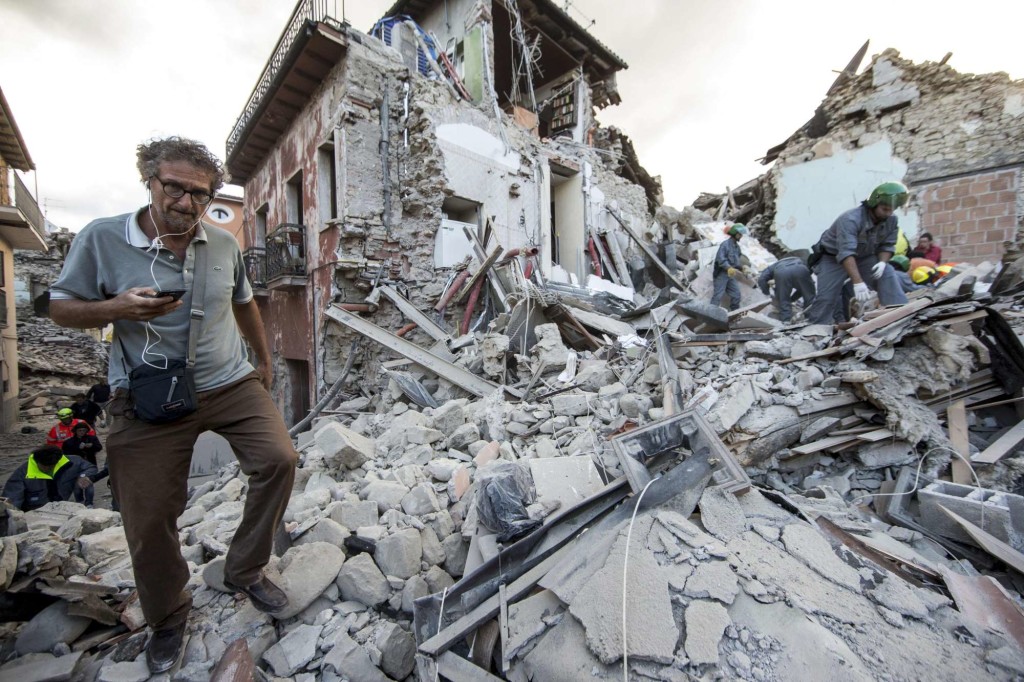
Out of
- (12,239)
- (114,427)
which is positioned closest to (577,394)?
(114,427)

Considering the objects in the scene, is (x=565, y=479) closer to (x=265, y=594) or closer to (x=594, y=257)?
(x=265, y=594)

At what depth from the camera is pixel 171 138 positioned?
5.36 ft

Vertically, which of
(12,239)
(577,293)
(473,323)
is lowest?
(473,323)

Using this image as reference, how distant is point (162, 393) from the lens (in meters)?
1.51

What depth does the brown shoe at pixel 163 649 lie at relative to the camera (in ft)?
5.17

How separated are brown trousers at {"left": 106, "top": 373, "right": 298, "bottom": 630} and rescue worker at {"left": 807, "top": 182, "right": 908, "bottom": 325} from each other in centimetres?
531

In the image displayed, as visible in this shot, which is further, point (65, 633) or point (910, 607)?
point (65, 633)

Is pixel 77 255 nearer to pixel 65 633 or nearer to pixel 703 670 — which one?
pixel 65 633

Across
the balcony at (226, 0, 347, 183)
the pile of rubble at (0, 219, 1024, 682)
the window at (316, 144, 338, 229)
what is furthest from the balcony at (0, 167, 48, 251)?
the pile of rubble at (0, 219, 1024, 682)

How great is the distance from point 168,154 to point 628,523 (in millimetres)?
2511

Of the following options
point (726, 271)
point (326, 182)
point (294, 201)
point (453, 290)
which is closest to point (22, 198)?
point (294, 201)

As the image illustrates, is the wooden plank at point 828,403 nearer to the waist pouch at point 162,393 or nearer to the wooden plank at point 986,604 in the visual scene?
the wooden plank at point 986,604

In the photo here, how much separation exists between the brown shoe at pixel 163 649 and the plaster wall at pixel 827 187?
11887mm

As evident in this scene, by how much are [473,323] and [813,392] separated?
5265 millimetres
